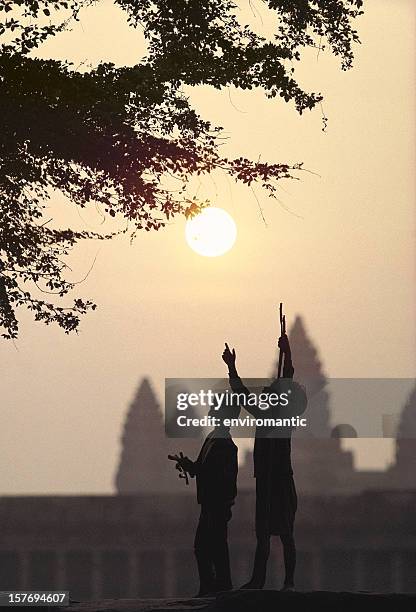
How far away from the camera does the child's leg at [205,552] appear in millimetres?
3740

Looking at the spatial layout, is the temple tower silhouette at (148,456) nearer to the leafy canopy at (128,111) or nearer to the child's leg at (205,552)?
the child's leg at (205,552)

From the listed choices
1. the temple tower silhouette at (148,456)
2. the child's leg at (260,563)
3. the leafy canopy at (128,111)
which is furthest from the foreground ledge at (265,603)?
the leafy canopy at (128,111)

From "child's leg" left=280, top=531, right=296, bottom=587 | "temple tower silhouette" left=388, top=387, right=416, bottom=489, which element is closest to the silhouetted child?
"child's leg" left=280, top=531, right=296, bottom=587

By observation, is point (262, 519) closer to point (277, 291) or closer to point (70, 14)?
point (277, 291)

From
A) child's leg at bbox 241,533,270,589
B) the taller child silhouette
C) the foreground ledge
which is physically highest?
the taller child silhouette

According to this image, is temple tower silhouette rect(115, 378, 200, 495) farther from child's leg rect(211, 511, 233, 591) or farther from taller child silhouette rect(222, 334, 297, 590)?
taller child silhouette rect(222, 334, 297, 590)

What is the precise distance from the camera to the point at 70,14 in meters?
4.07

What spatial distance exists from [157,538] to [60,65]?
2.37 meters

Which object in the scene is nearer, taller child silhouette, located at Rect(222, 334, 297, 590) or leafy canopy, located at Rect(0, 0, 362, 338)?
taller child silhouette, located at Rect(222, 334, 297, 590)

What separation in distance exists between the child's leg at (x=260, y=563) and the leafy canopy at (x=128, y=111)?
1599mm

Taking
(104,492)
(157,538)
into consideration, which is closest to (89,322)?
(104,492)

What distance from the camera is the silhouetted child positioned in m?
3.73

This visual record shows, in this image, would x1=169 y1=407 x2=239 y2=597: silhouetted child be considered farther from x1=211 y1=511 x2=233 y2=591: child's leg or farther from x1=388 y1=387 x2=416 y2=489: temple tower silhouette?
x1=388 y1=387 x2=416 y2=489: temple tower silhouette

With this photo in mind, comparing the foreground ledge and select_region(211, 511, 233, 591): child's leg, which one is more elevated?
select_region(211, 511, 233, 591): child's leg
